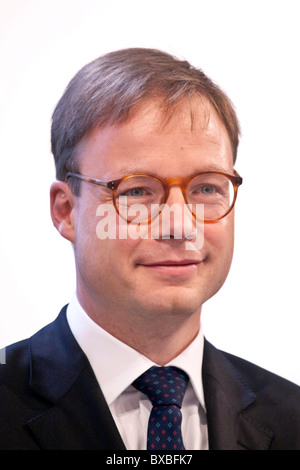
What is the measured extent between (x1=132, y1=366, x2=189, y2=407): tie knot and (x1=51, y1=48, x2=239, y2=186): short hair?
0.65m

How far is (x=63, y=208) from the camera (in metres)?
2.33

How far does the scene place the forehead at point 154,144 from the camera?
6.82ft

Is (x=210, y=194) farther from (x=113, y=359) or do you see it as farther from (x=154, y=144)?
(x=113, y=359)

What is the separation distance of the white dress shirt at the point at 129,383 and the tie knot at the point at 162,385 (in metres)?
0.02

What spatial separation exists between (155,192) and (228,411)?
683 millimetres

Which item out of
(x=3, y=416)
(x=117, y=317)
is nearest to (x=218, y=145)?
(x=117, y=317)

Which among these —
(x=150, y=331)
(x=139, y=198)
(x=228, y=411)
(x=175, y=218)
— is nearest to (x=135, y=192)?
(x=139, y=198)

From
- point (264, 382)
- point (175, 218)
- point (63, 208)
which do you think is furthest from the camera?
point (264, 382)

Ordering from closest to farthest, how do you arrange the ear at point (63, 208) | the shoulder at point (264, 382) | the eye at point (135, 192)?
the eye at point (135, 192) → the ear at point (63, 208) → the shoulder at point (264, 382)

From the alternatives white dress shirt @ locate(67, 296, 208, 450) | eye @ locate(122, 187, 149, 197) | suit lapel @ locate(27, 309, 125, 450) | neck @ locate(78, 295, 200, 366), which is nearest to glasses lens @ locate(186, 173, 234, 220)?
eye @ locate(122, 187, 149, 197)

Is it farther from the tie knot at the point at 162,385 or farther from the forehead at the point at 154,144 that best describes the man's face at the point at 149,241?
the tie knot at the point at 162,385

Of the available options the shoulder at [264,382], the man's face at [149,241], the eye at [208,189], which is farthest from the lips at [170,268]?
the shoulder at [264,382]
